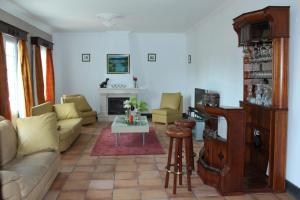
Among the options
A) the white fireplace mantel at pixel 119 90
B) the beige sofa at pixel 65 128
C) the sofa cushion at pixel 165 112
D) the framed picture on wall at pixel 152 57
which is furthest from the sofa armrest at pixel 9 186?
Result: the framed picture on wall at pixel 152 57

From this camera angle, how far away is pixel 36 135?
3549mm

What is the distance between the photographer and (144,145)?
18.3ft

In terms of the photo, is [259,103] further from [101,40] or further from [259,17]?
[101,40]

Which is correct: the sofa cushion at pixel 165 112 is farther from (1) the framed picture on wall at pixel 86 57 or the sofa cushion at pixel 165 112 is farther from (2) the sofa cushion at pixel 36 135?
(2) the sofa cushion at pixel 36 135

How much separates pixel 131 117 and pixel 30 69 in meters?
2.70

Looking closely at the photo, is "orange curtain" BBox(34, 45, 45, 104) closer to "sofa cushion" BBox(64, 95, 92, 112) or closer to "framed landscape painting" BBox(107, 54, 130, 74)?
"sofa cushion" BBox(64, 95, 92, 112)

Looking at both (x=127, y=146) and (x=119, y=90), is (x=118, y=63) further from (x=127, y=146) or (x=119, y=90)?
(x=127, y=146)

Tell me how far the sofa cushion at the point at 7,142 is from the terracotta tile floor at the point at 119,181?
63cm

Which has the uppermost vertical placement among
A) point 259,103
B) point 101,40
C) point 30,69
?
point 101,40

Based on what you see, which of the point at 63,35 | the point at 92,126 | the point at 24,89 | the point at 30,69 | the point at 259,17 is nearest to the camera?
the point at 259,17

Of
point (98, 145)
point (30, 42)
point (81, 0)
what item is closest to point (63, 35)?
point (30, 42)

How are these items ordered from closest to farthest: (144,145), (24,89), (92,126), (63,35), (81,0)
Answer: (81,0) < (144,145) < (24,89) < (92,126) < (63,35)

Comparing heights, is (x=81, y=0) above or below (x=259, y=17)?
above

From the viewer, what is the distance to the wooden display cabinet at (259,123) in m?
3.24
